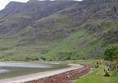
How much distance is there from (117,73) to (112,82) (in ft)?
38.5

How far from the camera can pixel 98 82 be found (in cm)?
5691

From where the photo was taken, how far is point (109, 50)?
164 metres

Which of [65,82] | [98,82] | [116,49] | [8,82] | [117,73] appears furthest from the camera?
[116,49]

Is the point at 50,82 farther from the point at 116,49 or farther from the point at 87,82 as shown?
the point at 116,49

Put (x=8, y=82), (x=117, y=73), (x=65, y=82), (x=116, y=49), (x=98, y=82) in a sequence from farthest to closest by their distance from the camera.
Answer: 1. (x=116, y=49)
2. (x=8, y=82)
3. (x=117, y=73)
4. (x=65, y=82)
5. (x=98, y=82)

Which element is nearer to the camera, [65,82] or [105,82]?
[105,82]

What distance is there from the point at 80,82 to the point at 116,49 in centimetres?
10449

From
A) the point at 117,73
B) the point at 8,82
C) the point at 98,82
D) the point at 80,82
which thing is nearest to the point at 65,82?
the point at 80,82

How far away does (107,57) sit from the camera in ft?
553

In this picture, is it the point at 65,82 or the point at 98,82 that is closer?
the point at 98,82

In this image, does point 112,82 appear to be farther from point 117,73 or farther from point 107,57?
point 107,57

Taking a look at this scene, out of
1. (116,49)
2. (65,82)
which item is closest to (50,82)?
(65,82)

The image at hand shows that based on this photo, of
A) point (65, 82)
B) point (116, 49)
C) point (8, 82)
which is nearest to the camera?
point (65, 82)

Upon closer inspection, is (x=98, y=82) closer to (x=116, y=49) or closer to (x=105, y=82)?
(x=105, y=82)
